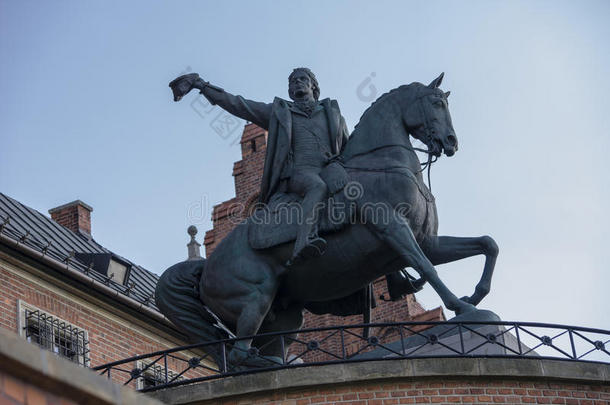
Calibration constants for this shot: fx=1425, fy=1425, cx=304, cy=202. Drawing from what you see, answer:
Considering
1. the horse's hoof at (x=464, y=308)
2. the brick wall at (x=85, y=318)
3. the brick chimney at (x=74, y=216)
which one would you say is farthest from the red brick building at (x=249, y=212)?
the horse's hoof at (x=464, y=308)

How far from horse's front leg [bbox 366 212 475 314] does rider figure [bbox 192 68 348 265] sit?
2.65ft

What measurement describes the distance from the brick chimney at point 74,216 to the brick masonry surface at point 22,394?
840 inches

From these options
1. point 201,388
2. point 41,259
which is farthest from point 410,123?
point 41,259

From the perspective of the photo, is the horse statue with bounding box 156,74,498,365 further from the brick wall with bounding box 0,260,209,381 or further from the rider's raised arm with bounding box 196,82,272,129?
the brick wall with bounding box 0,260,209,381

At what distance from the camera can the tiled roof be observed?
22531mm

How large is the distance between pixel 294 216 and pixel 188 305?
63.9 inches

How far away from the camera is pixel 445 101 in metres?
15.5

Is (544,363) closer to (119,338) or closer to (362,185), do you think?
(362,185)

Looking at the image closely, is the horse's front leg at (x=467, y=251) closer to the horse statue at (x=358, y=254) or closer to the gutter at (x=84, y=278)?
the horse statue at (x=358, y=254)

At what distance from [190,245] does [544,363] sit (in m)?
16.6

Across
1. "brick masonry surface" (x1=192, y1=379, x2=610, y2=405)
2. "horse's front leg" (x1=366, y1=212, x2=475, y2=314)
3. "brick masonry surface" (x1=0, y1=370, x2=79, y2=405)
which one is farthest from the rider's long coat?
"brick masonry surface" (x1=0, y1=370, x2=79, y2=405)

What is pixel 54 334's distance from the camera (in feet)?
73.0

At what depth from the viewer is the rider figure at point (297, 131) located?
50.1 feet

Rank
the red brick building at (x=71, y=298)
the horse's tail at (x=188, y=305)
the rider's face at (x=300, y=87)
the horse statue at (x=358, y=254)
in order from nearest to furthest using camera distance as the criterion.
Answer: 1. the horse statue at (x=358, y=254)
2. the horse's tail at (x=188, y=305)
3. the rider's face at (x=300, y=87)
4. the red brick building at (x=71, y=298)
